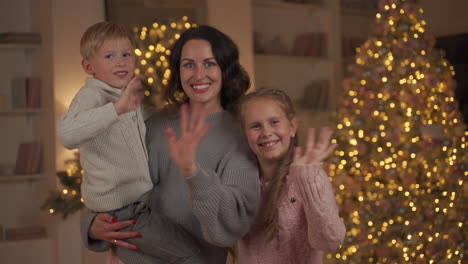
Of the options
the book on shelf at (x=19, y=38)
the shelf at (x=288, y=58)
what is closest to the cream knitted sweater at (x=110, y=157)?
the book on shelf at (x=19, y=38)

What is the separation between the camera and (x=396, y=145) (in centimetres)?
410

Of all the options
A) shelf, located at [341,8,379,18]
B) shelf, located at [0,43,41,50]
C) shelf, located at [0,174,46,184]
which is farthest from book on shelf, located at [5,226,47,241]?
shelf, located at [341,8,379,18]

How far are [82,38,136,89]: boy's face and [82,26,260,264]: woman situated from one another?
160 millimetres

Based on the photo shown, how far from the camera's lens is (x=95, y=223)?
208 centimetres

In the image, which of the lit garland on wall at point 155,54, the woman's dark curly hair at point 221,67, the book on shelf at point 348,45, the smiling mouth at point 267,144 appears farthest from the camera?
the book on shelf at point 348,45

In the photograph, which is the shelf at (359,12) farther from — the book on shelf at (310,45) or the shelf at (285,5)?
the book on shelf at (310,45)

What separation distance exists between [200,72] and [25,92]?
364 cm

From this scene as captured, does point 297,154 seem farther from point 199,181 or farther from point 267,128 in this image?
point 199,181

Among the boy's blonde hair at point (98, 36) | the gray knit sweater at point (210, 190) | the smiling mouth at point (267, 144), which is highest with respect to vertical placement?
the boy's blonde hair at point (98, 36)

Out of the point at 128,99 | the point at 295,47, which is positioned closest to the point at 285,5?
the point at 295,47

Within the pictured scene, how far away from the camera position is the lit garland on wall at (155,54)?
3.59 metres

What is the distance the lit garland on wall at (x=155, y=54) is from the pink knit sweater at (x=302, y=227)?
63.2 inches

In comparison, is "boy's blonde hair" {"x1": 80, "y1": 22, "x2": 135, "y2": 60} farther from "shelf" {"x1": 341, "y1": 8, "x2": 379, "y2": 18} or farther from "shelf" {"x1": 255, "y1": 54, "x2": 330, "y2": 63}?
"shelf" {"x1": 341, "y1": 8, "x2": 379, "y2": 18}

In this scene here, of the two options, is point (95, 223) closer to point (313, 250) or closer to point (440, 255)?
point (313, 250)
